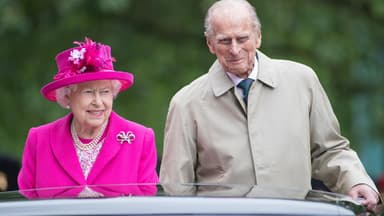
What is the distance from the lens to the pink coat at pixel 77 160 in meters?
5.90

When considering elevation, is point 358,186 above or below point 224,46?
below

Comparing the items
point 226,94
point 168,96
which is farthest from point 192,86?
point 168,96

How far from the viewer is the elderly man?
19.8 feet

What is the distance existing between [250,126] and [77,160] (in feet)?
2.44

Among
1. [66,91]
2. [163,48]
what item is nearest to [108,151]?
[66,91]

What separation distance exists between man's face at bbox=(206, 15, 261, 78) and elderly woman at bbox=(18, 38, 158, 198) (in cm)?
41

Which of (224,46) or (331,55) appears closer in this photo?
(224,46)

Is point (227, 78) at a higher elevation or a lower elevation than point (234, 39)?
lower

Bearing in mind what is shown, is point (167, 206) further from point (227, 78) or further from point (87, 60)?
point (227, 78)

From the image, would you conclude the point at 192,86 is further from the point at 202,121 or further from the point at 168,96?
the point at 168,96

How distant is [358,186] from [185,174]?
2.38 feet

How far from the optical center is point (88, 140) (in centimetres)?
603

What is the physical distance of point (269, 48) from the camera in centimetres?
1183

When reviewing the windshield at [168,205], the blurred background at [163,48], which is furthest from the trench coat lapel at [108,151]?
the blurred background at [163,48]
